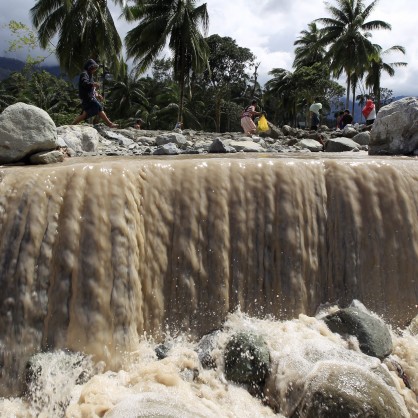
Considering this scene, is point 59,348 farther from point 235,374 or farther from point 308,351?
point 308,351

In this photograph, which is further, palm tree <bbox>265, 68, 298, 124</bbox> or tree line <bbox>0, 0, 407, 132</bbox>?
palm tree <bbox>265, 68, 298, 124</bbox>

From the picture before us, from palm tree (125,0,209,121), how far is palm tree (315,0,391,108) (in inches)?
425

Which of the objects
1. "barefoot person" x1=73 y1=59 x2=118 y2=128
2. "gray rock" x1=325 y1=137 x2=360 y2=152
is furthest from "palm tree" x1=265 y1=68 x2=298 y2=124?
"barefoot person" x1=73 y1=59 x2=118 y2=128

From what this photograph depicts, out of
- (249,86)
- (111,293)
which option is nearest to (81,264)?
(111,293)

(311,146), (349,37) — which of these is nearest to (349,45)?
(349,37)

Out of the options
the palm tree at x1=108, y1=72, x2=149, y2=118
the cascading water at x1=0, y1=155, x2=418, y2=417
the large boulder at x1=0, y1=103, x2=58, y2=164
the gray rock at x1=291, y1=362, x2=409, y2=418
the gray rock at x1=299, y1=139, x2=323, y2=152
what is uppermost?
the palm tree at x1=108, y1=72, x2=149, y2=118

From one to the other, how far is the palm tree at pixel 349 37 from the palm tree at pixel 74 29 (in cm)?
1515

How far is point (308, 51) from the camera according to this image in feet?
117

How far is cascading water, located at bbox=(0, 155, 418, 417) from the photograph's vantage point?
3.64 metres

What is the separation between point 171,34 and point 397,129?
16805 mm

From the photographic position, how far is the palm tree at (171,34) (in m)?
21.8

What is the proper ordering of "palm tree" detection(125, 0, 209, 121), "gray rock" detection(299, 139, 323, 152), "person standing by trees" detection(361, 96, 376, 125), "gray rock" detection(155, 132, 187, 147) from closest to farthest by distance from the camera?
"gray rock" detection(155, 132, 187, 147), "gray rock" detection(299, 139, 323, 152), "person standing by trees" detection(361, 96, 376, 125), "palm tree" detection(125, 0, 209, 121)

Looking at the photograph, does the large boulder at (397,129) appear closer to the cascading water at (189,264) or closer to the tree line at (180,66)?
the cascading water at (189,264)

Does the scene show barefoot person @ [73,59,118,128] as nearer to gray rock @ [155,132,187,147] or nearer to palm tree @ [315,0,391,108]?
gray rock @ [155,132,187,147]
